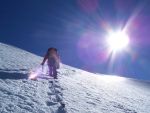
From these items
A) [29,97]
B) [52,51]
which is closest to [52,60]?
[52,51]

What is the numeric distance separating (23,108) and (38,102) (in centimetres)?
105

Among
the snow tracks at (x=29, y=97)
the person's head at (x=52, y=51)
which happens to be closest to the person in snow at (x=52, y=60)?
the person's head at (x=52, y=51)

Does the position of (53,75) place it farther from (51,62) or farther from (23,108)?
(23,108)

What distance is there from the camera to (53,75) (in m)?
16.7

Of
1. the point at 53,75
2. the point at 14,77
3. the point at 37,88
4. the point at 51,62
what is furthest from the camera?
the point at 51,62

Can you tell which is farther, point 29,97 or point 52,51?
point 52,51

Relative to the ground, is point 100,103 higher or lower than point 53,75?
lower

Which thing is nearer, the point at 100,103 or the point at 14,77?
the point at 100,103

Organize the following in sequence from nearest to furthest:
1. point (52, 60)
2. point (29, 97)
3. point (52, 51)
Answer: point (29, 97)
point (52, 60)
point (52, 51)

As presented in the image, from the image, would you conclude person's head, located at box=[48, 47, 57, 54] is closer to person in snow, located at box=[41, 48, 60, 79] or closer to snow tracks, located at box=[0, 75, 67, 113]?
person in snow, located at box=[41, 48, 60, 79]

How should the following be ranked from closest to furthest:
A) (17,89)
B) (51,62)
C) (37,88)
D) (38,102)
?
(38,102), (17,89), (37,88), (51,62)

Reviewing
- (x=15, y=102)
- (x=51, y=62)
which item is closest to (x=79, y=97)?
(x=15, y=102)

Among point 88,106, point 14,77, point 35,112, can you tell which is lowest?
point 35,112

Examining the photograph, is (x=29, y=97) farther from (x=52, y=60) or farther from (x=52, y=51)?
(x=52, y=51)
